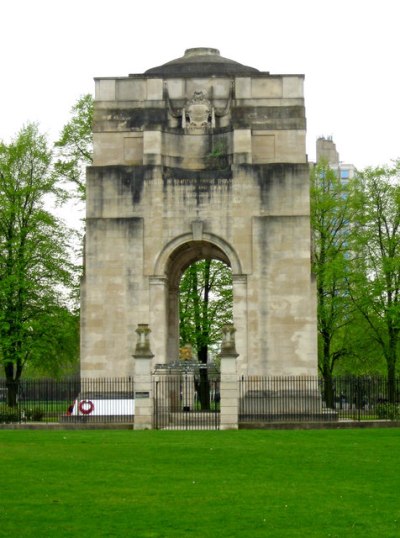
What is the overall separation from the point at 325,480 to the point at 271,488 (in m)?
1.46

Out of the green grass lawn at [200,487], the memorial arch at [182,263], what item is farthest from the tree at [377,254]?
the green grass lawn at [200,487]

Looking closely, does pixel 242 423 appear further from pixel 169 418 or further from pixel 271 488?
pixel 271 488

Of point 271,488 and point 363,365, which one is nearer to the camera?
point 271,488

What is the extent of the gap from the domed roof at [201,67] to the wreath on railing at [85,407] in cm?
1365

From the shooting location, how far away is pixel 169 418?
36.3 metres

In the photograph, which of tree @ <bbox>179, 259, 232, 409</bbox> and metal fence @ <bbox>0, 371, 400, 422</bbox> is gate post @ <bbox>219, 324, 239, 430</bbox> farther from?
tree @ <bbox>179, 259, 232, 409</bbox>

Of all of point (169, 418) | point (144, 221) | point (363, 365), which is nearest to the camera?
point (169, 418)

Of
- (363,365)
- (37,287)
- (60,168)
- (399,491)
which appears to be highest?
(60,168)

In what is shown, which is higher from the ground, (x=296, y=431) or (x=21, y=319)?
(x=21, y=319)

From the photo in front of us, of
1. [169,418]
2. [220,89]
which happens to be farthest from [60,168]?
[169,418]

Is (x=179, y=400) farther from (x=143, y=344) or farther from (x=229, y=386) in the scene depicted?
(x=229, y=386)

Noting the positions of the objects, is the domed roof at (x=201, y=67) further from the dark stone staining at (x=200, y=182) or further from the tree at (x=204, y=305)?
the tree at (x=204, y=305)

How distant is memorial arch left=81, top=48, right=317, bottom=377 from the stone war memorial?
38 mm

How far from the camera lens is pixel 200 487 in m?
17.5
